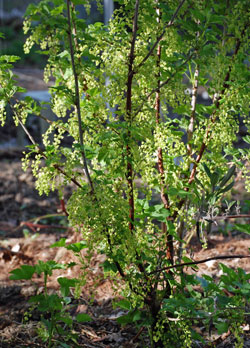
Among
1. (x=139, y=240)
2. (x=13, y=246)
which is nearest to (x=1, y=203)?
(x=13, y=246)

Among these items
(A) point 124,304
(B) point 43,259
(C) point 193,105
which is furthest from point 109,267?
(B) point 43,259

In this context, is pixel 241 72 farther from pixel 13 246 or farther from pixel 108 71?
pixel 13 246

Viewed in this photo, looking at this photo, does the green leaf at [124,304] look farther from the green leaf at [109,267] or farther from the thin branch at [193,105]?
the thin branch at [193,105]

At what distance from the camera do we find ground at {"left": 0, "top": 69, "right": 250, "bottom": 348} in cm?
227

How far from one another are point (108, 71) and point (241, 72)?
52cm

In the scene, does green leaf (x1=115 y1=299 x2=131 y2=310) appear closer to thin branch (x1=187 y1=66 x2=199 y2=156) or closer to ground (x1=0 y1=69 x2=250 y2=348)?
ground (x1=0 y1=69 x2=250 y2=348)

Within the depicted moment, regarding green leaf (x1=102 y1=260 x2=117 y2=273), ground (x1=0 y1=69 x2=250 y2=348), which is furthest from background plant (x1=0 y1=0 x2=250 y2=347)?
ground (x1=0 y1=69 x2=250 y2=348)

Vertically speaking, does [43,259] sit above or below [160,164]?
below

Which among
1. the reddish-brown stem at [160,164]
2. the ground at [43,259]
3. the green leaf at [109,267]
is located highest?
the reddish-brown stem at [160,164]

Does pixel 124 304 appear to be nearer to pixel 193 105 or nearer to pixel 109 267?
pixel 109 267

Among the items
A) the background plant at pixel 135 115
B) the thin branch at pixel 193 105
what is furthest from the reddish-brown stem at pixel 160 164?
the thin branch at pixel 193 105

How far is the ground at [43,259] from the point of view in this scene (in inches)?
89.5

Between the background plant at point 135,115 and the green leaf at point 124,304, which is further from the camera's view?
the green leaf at point 124,304

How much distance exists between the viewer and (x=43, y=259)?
128 inches
